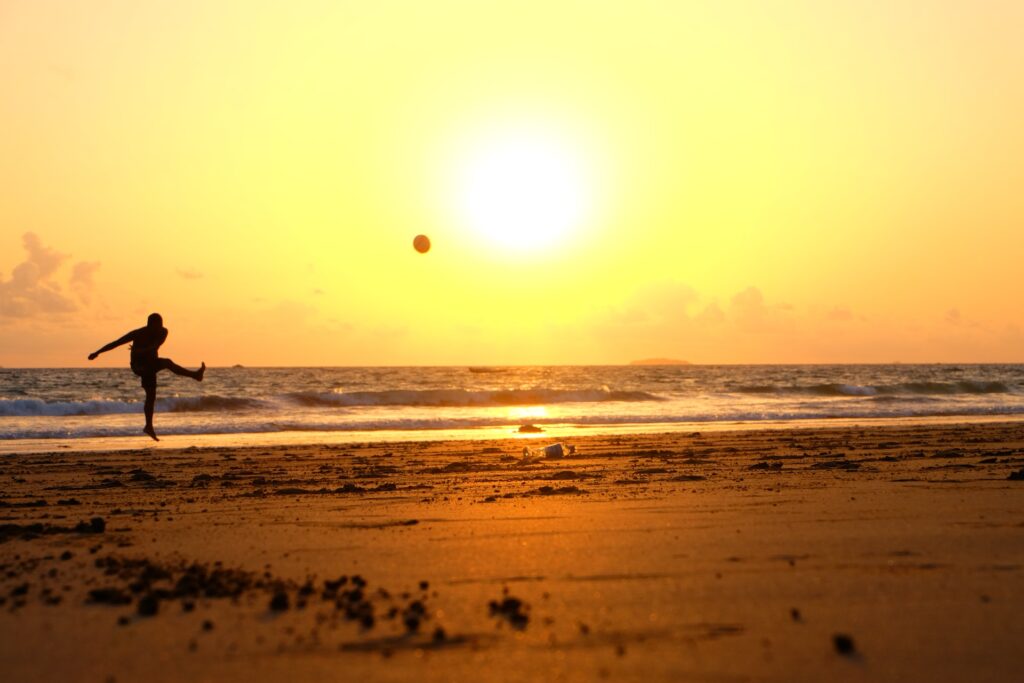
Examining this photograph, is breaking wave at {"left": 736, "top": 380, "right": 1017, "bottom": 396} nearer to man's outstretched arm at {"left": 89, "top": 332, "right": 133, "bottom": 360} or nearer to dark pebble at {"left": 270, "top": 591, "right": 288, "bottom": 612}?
man's outstretched arm at {"left": 89, "top": 332, "right": 133, "bottom": 360}

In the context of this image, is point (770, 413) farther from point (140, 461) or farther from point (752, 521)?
point (752, 521)

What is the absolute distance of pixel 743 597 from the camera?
5023 mm

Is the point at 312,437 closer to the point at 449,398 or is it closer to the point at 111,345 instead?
the point at 111,345

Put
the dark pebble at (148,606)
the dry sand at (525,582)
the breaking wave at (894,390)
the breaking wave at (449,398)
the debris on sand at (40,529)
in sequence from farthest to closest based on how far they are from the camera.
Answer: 1. the breaking wave at (894,390)
2. the breaking wave at (449,398)
3. the debris on sand at (40,529)
4. the dark pebble at (148,606)
5. the dry sand at (525,582)

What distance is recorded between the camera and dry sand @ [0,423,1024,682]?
13.6 ft

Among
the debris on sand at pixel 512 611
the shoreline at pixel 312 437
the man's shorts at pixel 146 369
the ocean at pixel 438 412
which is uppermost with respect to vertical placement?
the man's shorts at pixel 146 369

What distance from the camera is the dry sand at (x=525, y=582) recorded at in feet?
13.6

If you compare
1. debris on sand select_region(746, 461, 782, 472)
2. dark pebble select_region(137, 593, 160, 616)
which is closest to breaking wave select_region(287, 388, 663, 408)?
debris on sand select_region(746, 461, 782, 472)

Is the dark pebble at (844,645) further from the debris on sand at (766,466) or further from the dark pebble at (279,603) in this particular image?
the debris on sand at (766,466)

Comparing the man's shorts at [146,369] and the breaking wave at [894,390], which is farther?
the breaking wave at [894,390]

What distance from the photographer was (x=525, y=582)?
5371mm

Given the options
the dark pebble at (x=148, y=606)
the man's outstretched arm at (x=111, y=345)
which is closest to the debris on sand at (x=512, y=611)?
the dark pebble at (x=148, y=606)

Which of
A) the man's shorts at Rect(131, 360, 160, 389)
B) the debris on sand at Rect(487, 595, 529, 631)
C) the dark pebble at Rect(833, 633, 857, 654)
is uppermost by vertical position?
the man's shorts at Rect(131, 360, 160, 389)

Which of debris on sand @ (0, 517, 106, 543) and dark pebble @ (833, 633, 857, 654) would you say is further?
debris on sand @ (0, 517, 106, 543)
